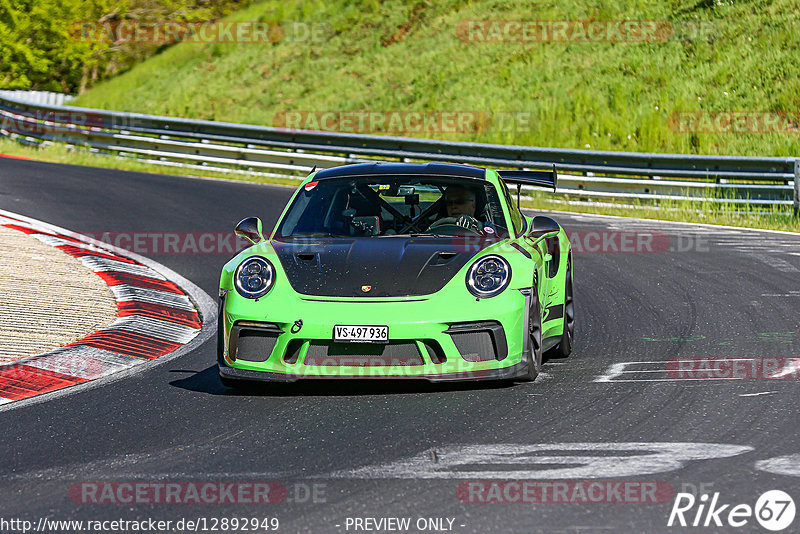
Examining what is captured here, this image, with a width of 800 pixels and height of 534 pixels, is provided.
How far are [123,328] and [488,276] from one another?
3423 millimetres

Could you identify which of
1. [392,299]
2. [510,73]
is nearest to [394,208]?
[392,299]

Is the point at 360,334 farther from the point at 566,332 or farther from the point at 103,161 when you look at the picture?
the point at 103,161

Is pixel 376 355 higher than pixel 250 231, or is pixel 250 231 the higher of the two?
pixel 250 231

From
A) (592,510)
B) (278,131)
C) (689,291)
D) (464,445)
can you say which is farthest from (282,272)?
(278,131)

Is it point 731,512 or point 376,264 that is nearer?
point 731,512

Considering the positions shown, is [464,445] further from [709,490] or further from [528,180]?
[528,180]

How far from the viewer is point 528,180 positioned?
816 centimetres

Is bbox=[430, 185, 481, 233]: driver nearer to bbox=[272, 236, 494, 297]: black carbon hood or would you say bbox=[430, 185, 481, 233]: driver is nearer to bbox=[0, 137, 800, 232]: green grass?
bbox=[272, 236, 494, 297]: black carbon hood

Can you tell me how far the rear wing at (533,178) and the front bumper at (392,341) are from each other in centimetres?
180

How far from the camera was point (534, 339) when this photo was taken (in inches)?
258

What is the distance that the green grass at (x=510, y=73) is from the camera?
25.8 metres

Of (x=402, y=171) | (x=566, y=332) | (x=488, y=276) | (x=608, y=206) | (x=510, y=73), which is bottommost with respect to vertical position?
(x=566, y=332)

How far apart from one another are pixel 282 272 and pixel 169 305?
3.47 metres

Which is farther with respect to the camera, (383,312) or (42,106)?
(42,106)
